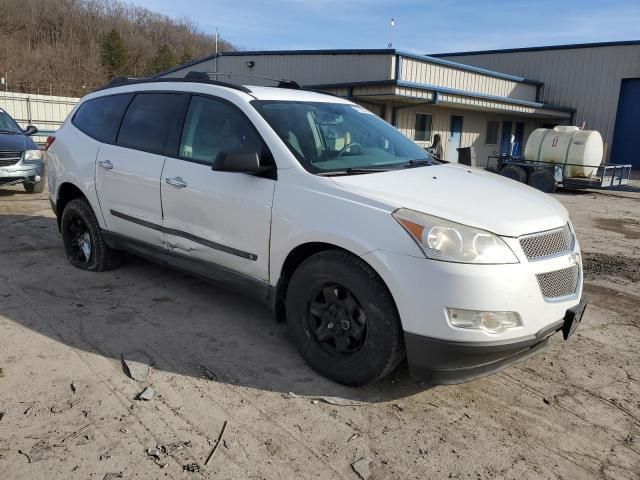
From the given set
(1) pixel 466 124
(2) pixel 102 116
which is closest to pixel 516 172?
(1) pixel 466 124

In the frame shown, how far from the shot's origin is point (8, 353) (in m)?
3.64

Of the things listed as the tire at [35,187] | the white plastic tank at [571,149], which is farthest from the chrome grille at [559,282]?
the white plastic tank at [571,149]

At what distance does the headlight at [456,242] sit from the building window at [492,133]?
24195 millimetres

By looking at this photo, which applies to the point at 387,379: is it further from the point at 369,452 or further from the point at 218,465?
the point at 218,465

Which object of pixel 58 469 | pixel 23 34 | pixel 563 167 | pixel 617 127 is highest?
pixel 23 34

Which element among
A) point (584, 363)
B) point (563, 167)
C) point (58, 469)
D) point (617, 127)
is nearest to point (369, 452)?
point (58, 469)

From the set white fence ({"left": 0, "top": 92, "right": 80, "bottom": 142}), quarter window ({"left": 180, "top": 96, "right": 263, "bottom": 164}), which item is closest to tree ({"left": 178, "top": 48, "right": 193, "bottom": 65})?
white fence ({"left": 0, "top": 92, "right": 80, "bottom": 142})

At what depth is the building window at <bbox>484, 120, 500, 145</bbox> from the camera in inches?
1006

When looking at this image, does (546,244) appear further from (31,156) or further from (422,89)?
(422,89)

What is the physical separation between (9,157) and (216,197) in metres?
7.93

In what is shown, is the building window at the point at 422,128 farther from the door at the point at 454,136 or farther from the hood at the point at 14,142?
the hood at the point at 14,142

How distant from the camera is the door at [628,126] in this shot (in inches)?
1009

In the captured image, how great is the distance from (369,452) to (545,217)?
1.78 meters

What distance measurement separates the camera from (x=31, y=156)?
33.7 ft
